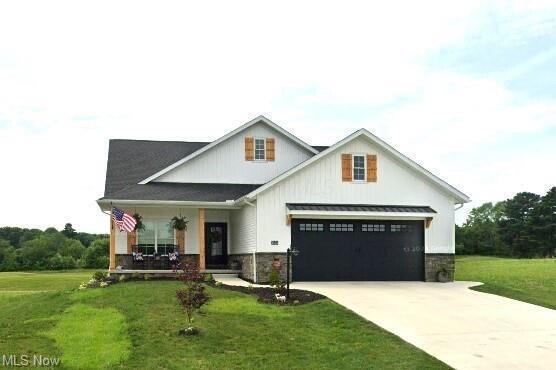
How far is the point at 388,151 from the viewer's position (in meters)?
22.9

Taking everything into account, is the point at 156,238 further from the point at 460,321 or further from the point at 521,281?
the point at 521,281

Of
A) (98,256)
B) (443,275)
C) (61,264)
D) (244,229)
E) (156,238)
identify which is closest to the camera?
(443,275)

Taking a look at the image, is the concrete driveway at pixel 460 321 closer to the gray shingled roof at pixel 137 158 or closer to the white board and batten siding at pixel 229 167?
the white board and batten siding at pixel 229 167

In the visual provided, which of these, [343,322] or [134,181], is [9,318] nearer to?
[343,322]

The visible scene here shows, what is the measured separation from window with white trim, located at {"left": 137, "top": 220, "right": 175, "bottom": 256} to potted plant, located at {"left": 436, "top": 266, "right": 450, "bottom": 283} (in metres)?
9.94

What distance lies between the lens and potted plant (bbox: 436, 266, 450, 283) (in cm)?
2278

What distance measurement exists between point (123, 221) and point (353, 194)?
8.07m

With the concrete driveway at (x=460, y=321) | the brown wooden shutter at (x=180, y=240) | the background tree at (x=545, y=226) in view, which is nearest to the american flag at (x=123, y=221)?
the brown wooden shutter at (x=180, y=240)

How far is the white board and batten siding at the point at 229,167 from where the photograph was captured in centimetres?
2572

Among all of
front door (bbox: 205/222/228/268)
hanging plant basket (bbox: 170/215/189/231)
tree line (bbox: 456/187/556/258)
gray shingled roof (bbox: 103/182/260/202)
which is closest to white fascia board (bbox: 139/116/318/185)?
gray shingled roof (bbox: 103/182/260/202)

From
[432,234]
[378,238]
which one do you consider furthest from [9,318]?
[432,234]

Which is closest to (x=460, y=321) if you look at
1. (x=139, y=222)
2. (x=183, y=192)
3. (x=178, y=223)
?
(x=178, y=223)

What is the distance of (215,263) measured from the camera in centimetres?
2583

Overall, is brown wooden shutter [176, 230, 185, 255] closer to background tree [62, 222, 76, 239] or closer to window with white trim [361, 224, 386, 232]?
window with white trim [361, 224, 386, 232]
